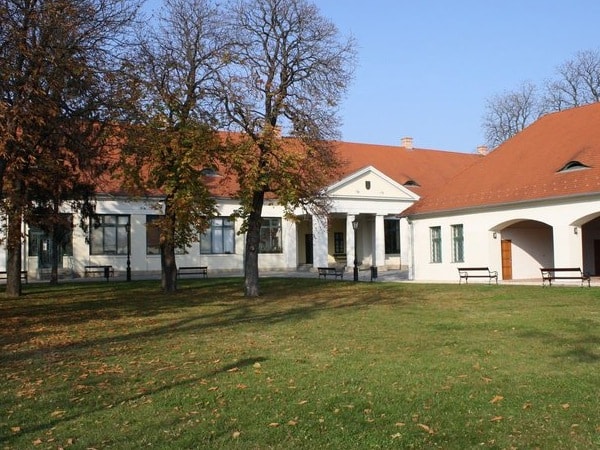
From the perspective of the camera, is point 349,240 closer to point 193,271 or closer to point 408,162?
point 193,271

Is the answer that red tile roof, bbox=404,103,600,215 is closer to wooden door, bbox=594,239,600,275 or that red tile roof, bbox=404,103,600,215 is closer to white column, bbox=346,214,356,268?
wooden door, bbox=594,239,600,275

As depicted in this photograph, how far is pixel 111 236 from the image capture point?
40688 millimetres

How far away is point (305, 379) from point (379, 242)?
3860 cm

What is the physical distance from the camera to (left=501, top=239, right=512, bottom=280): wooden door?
31066 millimetres

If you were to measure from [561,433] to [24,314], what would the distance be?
15140mm

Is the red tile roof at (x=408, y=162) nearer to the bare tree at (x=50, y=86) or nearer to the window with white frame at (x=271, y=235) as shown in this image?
the window with white frame at (x=271, y=235)

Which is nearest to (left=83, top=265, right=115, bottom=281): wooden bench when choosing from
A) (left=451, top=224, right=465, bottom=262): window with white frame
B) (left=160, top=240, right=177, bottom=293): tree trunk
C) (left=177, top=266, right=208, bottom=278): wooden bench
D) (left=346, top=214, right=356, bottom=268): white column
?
(left=177, top=266, right=208, bottom=278): wooden bench

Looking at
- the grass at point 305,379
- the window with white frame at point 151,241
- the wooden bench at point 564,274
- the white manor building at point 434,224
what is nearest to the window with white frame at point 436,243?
the white manor building at point 434,224

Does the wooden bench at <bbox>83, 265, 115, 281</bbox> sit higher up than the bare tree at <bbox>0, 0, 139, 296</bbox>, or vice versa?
the bare tree at <bbox>0, 0, 139, 296</bbox>

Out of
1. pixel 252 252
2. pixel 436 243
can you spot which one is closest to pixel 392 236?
pixel 436 243

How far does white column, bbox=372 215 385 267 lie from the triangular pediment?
5.78ft

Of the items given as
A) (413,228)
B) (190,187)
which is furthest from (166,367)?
(413,228)

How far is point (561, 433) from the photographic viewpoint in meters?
5.79

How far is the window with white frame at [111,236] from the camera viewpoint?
132 feet
